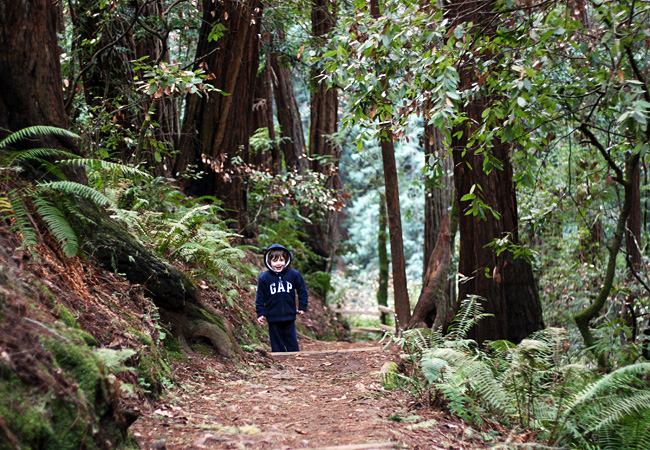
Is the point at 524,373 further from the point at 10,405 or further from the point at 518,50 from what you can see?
the point at 10,405

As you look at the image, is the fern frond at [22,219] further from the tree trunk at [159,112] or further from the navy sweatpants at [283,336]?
the tree trunk at [159,112]

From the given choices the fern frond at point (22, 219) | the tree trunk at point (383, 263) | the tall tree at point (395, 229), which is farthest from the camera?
the tree trunk at point (383, 263)

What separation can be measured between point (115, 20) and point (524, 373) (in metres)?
8.90

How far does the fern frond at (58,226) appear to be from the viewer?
13.5 ft

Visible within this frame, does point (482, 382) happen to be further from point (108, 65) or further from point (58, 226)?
point (108, 65)

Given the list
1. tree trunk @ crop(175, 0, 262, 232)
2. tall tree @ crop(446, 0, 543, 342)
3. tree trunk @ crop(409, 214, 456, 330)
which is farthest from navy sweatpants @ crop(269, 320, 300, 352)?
tree trunk @ crop(175, 0, 262, 232)

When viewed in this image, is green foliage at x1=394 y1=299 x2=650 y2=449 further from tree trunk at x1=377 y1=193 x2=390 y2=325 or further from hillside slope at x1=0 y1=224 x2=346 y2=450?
tree trunk at x1=377 y1=193 x2=390 y2=325

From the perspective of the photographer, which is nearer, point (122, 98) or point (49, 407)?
point (49, 407)

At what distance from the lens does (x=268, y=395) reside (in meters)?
4.98

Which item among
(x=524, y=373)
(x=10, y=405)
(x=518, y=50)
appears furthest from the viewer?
(x=518, y=50)

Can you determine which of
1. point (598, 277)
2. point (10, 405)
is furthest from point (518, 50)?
point (598, 277)

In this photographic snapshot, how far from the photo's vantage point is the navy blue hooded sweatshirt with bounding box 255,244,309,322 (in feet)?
27.4

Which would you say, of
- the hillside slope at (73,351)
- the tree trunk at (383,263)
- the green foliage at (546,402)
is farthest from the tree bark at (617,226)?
the tree trunk at (383,263)

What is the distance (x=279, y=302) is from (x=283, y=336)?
580 mm
